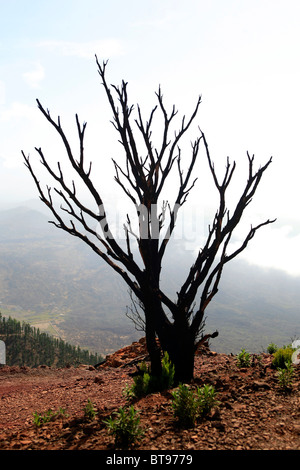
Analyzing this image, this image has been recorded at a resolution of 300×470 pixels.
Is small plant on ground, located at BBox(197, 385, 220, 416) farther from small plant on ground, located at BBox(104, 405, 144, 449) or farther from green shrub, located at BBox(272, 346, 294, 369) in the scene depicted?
green shrub, located at BBox(272, 346, 294, 369)

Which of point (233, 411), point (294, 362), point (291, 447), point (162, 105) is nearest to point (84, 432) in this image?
point (233, 411)

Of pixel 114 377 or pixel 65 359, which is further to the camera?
pixel 65 359

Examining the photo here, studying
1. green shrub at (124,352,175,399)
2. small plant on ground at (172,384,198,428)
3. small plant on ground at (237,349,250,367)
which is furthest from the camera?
small plant on ground at (237,349,250,367)

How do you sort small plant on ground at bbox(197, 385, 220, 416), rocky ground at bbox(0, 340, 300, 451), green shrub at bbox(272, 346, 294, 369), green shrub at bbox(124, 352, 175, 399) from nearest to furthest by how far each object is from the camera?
rocky ground at bbox(0, 340, 300, 451)
small plant on ground at bbox(197, 385, 220, 416)
green shrub at bbox(124, 352, 175, 399)
green shrub at bbox(272, 346, 294, 369)

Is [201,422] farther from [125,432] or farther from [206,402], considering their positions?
[125,432]

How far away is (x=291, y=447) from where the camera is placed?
369cm

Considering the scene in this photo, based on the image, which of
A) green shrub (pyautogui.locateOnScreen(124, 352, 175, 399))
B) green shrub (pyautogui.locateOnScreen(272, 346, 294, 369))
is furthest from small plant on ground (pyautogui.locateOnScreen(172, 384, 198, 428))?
green shrub (pyautogui.locateOnScreen(272, 346, 294, 369))

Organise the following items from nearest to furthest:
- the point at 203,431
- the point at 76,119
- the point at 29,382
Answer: the point at 203,431, the point at 76,119, the point at 29,382

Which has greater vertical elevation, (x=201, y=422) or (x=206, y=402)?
(x=206, y=402)

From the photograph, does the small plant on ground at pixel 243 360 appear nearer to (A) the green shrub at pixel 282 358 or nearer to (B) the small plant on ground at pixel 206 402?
(A) the green shrub at pixel 282 358

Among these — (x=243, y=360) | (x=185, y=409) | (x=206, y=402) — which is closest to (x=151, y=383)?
(x=206, y=402)

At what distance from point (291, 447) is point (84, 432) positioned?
2.61 metres

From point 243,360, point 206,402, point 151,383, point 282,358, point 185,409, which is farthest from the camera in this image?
point 243,360

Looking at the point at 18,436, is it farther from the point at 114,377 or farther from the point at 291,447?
the point at 114,377
